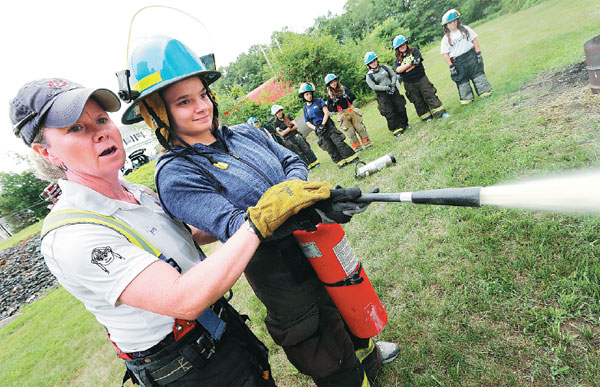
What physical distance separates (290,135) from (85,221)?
31.5ft

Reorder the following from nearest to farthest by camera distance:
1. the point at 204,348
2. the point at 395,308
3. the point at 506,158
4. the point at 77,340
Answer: the point at 204,348 → the point at 395,308 → the point at 506,158 → the point at 77,340

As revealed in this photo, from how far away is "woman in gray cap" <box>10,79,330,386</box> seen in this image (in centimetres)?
114

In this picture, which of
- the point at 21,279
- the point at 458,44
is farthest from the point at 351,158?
the point at 21,279

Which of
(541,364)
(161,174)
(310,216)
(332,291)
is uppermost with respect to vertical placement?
(161,174)

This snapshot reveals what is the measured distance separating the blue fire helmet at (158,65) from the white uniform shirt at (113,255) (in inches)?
25.3

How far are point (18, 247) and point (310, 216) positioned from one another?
2517 centimetres

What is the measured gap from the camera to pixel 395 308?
2.96 m

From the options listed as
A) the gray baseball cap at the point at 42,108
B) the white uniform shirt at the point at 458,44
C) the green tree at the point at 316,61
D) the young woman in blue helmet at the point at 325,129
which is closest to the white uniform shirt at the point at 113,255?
the gray baseball cap at the point at 42,108

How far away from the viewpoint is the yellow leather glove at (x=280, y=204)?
1.33m

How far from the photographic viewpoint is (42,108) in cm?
134

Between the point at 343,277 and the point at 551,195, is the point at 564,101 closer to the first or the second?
the point at 551,195

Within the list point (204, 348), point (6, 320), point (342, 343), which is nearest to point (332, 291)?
point (342, 343)

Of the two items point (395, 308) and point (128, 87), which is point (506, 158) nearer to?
point (395, 308)

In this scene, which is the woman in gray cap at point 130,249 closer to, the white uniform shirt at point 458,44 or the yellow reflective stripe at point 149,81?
the yellow reflective stripe at point 149,81
